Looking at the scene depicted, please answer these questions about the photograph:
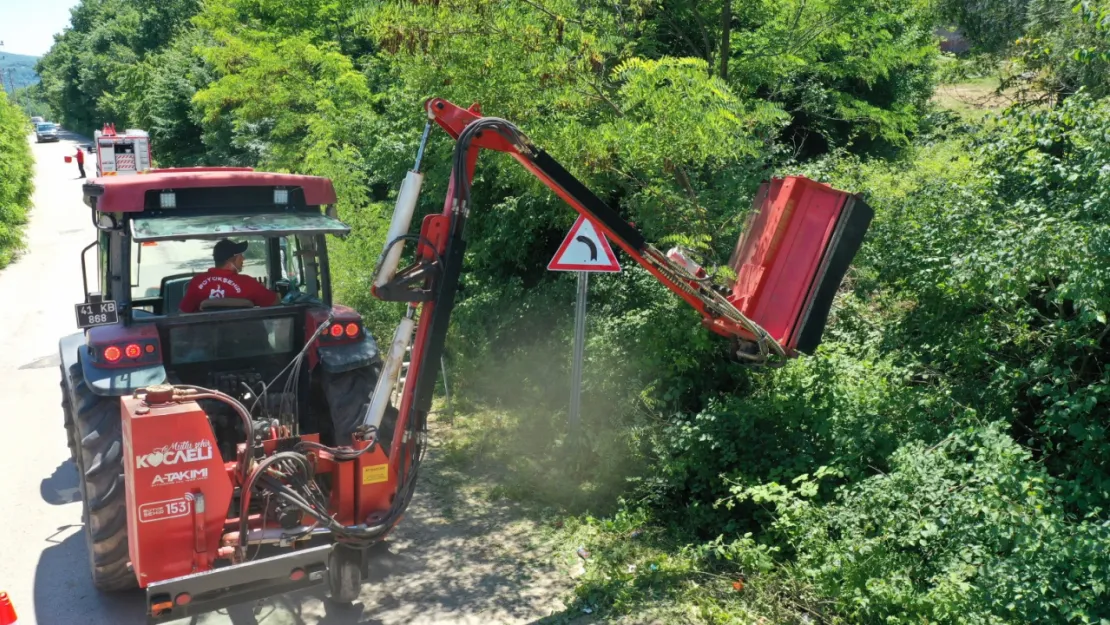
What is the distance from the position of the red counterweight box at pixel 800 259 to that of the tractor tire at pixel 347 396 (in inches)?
108

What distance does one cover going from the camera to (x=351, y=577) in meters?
5.50

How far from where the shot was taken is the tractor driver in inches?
243

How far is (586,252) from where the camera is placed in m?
7.22

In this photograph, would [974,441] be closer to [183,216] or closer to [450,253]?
[450,253]

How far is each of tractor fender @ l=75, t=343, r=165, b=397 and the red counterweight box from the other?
3.99 m

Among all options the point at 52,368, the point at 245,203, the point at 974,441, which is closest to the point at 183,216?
the point at 245,203

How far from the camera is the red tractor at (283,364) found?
4.72m

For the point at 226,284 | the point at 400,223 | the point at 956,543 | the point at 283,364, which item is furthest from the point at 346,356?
the point at 956,543

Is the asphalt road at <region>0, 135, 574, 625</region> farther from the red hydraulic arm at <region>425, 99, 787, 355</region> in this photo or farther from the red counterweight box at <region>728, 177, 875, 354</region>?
the red counterweight box at <region>728, 177, 875, 354</region>

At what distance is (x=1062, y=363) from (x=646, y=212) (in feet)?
11.2

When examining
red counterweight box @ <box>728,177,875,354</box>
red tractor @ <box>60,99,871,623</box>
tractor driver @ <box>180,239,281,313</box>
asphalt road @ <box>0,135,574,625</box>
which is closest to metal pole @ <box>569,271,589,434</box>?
asphalt road @ <box>0,135,574,625</box>

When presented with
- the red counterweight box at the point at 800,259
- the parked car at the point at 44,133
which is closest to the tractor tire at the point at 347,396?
the red counterweight box at the point at 800,259

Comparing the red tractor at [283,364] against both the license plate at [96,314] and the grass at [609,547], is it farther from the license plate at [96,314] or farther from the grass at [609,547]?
the grass at [609,547]

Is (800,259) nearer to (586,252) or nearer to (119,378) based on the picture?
(586,252)
